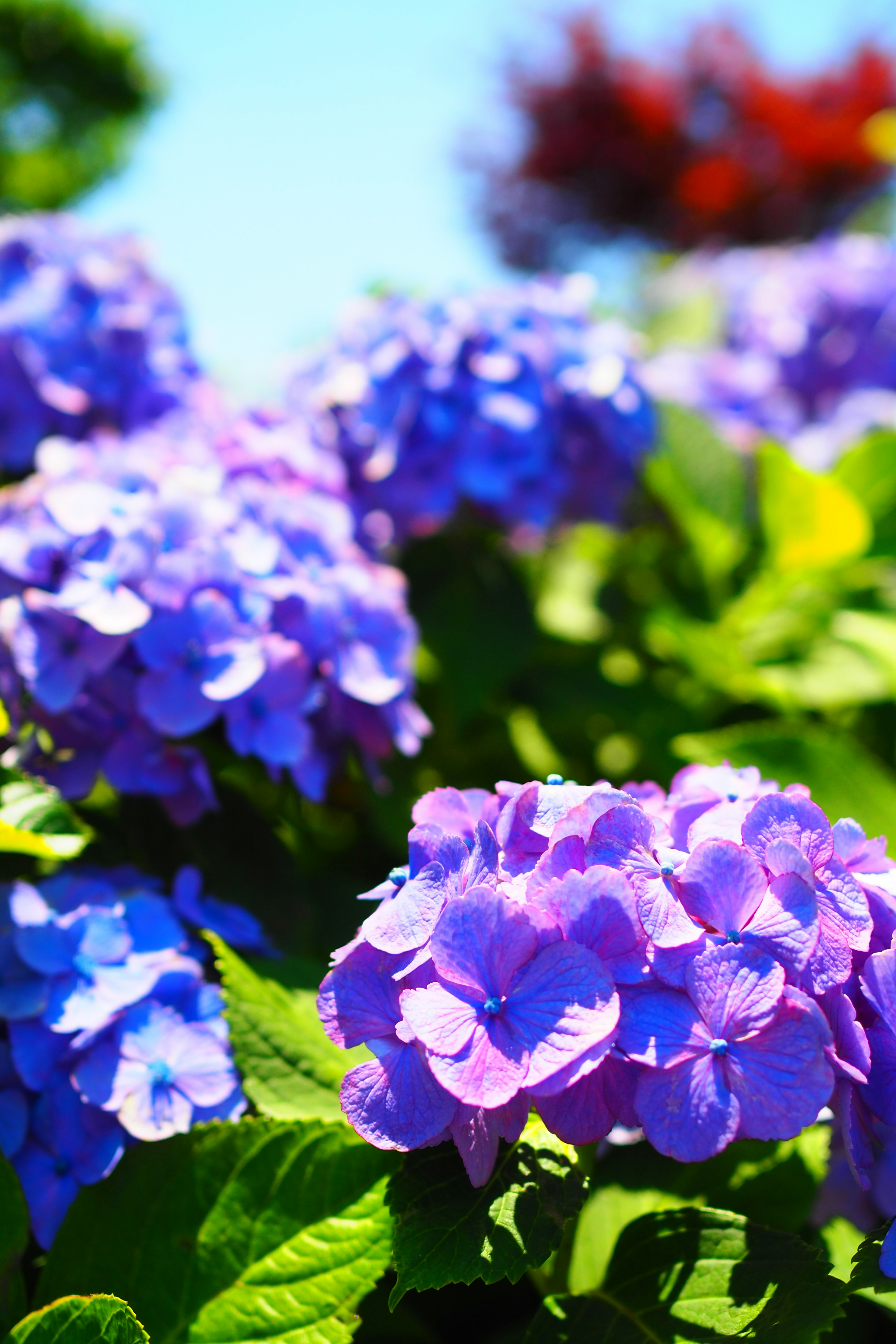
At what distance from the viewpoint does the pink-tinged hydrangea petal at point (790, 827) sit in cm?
55

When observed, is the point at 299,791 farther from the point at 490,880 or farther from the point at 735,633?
the point at 735,633

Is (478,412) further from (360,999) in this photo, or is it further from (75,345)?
(360,999)

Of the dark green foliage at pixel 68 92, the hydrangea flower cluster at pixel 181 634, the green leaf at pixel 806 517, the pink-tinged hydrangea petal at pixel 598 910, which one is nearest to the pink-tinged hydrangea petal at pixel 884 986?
the pink-tinged hydrangea petal at pixel 598 910

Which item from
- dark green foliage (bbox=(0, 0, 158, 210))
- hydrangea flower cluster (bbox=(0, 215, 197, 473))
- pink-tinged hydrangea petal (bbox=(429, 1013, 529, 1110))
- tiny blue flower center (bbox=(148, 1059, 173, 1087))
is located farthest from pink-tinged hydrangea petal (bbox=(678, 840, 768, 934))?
dark green foliage (bbox=(0, 0, 158, 210))

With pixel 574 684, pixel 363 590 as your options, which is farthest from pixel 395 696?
pixel 574 684

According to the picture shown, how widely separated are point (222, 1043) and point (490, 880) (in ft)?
1.02

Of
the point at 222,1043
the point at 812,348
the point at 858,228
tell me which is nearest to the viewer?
the point at 222,1043

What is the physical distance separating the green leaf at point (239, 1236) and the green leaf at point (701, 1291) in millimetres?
120

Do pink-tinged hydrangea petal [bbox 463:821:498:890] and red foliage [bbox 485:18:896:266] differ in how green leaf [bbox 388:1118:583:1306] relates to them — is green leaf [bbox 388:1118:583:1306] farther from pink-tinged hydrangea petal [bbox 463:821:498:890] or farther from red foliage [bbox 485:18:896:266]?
red foliage [bbox 485:18:896:266]

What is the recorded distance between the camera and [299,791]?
1.06 metres

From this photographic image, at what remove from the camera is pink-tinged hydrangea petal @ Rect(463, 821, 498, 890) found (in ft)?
1.77

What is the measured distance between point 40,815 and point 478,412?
753 millimetres

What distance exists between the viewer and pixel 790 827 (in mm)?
553

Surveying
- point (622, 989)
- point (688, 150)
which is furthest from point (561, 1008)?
point (688, 150)
